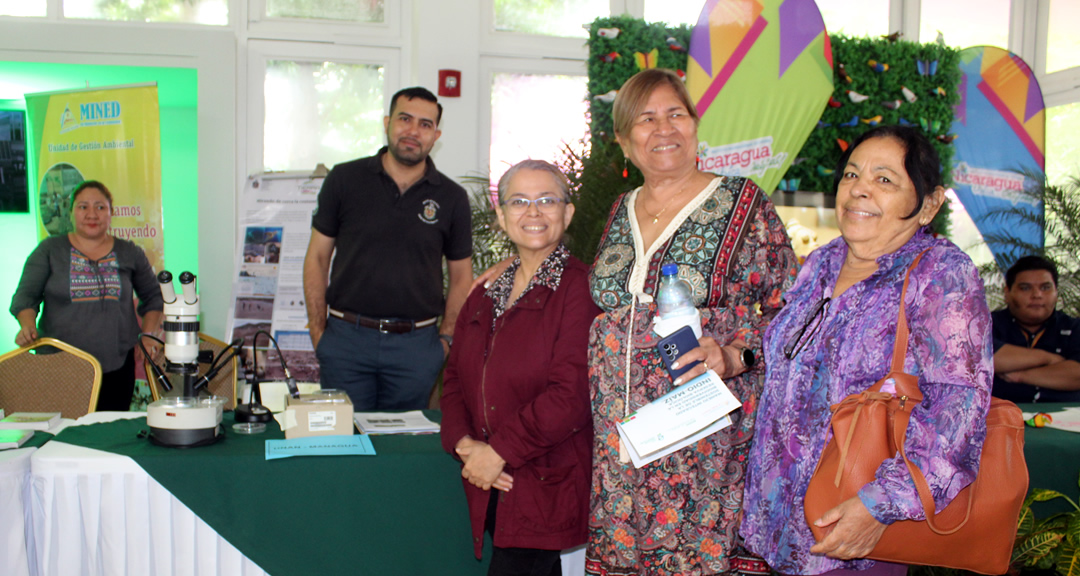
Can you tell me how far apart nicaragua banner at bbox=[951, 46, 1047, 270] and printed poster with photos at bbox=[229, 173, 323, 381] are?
4.95m

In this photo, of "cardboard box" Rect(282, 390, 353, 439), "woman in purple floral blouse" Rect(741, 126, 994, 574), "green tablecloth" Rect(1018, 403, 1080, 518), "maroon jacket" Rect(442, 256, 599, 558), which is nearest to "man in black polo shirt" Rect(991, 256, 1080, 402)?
"green tablecloth" Rect(1018, 403, 1080, 518)

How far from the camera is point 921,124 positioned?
5.33 metres

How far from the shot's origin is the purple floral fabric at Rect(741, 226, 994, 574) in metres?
1.18

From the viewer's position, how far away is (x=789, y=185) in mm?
5211

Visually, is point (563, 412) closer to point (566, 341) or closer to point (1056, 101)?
point (566, 341)

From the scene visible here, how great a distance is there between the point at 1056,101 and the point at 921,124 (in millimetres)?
1388

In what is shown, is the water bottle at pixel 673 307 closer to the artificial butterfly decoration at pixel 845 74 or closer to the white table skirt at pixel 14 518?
the white table skirt at pixel 14 518

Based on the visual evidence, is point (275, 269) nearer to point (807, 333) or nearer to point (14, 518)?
point (14, 518)

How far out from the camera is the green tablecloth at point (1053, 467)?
2326 millimetres

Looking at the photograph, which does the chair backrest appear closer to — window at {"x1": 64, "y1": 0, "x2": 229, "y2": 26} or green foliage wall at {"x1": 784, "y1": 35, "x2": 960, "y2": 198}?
window at {"x1": 64, "y1": 0, "x2": 229, "y2": 26}

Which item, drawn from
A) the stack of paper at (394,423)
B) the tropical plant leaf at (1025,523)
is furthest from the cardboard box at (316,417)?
the tropical plant leaf at (1025,523)

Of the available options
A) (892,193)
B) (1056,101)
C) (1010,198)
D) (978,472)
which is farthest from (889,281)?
(1056,101)

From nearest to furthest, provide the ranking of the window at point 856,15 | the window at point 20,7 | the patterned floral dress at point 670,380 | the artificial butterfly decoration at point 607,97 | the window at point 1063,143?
the patterned floral dress at point 670,380 → the window at point 20,7 → the artificial butterfly decoration at point 607,97 → the window at point 1063,143 → the window at point 856,15

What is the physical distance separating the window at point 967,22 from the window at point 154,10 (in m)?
5.36
